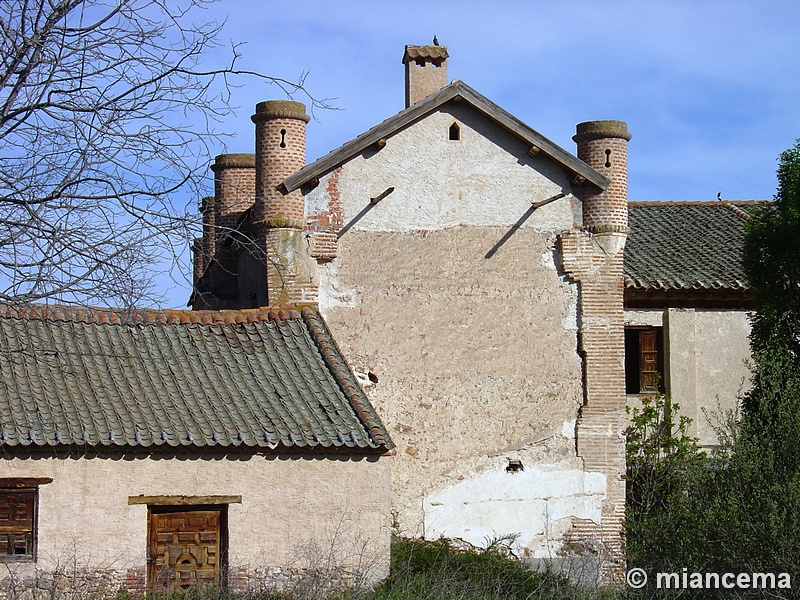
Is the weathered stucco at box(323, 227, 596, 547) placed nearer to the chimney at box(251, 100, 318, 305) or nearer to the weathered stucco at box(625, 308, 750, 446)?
the chimney at box(251, 100, 318, 305)

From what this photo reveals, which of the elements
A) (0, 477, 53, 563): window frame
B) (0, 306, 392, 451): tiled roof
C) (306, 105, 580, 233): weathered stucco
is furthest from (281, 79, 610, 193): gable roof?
(0, 477, 53, 563): window frame

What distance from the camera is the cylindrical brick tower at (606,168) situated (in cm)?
1723

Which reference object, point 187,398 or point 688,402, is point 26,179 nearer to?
point 187,398

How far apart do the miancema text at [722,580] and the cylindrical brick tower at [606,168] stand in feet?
20.5

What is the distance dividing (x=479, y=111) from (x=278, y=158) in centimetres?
319

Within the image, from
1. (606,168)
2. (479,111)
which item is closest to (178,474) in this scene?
(479,111)

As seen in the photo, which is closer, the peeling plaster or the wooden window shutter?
the peeling plaster

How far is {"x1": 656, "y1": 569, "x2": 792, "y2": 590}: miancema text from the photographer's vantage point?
38.9 feet

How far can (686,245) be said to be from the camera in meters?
22.3

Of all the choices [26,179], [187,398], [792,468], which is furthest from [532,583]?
[26,179]

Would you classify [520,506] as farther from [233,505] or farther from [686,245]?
[686,245]

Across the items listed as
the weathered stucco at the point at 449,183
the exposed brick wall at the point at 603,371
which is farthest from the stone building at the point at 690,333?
the weathered stucco at the point at 449,183

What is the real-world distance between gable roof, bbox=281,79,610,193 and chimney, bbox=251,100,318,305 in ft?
1.23

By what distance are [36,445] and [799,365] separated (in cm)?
1067
